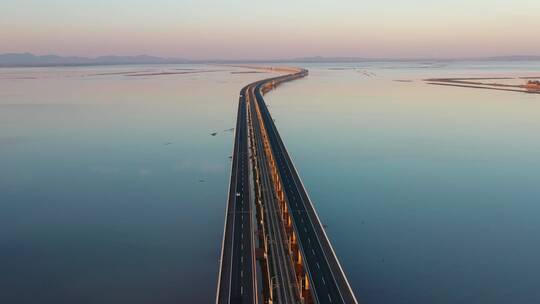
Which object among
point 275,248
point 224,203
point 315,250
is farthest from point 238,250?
point 224,203

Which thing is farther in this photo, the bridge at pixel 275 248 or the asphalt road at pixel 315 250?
the bridge at pixel 275 248

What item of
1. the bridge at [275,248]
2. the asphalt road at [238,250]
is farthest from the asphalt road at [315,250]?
the asphalt road at [238,250]

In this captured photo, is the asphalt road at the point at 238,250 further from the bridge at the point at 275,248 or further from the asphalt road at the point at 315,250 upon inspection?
the asphalt road at the point at 315,250

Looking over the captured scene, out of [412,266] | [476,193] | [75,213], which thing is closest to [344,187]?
[476,193]

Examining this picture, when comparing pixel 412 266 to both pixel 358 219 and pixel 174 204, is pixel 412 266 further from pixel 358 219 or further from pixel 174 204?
pixel 174 204

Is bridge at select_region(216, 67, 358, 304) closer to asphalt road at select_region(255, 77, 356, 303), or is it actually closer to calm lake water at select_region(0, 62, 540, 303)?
A: asphalt road at select_region(255, 77, 356, 303)

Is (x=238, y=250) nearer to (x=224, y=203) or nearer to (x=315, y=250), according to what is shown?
(x=315, y=250)

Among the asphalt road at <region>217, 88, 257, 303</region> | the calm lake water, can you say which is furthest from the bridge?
the calm lake water
